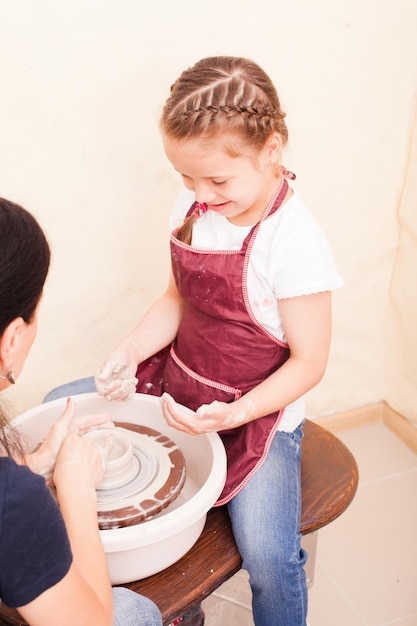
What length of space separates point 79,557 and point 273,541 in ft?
1.33

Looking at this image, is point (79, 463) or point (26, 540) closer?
point (26, 540)

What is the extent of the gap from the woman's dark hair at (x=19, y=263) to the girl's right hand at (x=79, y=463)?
0.27m

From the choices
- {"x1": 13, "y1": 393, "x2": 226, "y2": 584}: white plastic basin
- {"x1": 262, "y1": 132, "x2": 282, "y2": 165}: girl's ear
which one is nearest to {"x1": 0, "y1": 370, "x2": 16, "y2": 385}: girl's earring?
{"x1": 13, "y1": 393, "x2": 226, "y2": 584}: white plastic basin

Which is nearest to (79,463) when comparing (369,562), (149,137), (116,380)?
(116,380)

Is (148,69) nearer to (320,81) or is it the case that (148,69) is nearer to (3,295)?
(320,81)

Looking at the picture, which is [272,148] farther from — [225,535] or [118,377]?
[225,535]

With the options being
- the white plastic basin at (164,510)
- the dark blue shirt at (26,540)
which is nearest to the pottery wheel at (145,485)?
the white plastic basin at (164,510)

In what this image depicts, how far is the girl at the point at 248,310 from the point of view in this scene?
3.89ft

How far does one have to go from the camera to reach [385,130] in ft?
6.64

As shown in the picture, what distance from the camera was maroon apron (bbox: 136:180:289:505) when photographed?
51.2 inches

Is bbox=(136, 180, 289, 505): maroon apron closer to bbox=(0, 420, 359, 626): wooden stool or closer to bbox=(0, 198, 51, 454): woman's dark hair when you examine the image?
bbox=(0, 420, 359, 626): wooden stool

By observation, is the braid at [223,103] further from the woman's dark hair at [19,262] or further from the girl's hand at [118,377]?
the girl's hand at [118,377]

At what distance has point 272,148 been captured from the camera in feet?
4.05

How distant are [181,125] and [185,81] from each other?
0.10m
